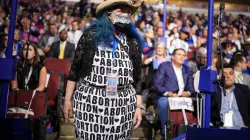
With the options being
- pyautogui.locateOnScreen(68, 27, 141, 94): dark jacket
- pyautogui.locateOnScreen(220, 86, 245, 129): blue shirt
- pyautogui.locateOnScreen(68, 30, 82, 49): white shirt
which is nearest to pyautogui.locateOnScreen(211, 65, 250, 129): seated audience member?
pyautogui.locateOnScreen(220, 86, 245, 129): blue shirt

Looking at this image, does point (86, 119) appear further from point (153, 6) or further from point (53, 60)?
point (153, 6)

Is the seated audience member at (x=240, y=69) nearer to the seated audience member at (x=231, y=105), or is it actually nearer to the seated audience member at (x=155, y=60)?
the seated audience member at (x=231, y=105)

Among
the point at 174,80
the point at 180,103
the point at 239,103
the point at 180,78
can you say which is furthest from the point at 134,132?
the point at 239,103

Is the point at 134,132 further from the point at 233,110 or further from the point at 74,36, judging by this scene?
Result: the point at 74,36

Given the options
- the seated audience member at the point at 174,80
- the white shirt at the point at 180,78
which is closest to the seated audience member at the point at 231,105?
the seated audience member at the point at 174,80

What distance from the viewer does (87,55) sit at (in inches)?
98.4

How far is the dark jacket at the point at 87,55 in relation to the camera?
249 centimetres

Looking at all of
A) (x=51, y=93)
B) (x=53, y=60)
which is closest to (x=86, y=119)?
(x=51, y=93)

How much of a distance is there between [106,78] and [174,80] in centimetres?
312

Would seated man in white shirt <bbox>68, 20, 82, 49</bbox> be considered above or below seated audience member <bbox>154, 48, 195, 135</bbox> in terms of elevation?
above

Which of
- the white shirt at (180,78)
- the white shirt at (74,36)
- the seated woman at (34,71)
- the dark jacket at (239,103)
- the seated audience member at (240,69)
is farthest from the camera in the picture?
the white shirt at (74,36)

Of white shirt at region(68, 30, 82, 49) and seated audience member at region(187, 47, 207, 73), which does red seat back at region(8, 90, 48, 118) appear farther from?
white shirt at region(68, 30, 82, 49)

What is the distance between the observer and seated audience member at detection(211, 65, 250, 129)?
4.65 m

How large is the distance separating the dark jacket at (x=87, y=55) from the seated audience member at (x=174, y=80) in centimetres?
255
